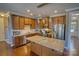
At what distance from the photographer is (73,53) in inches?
76.3

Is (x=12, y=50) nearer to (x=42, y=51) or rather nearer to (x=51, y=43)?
(x=42, y=51)

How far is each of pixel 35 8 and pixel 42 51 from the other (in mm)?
846

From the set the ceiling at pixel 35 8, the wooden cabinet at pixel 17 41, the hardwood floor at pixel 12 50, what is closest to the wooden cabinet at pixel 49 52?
the hardwood floor at pixel 12 50

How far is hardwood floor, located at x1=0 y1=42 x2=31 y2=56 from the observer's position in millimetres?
1963

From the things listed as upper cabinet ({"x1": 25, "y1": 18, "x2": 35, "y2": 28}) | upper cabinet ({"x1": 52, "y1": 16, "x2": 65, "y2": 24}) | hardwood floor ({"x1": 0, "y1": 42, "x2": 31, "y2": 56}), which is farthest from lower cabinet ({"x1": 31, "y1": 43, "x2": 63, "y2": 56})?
upper cabinet ({"x1": 52, "y1": 16, "x2": 65, "y2": 24})

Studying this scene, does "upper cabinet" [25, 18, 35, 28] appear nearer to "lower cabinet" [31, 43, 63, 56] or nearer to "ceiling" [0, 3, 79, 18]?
"ceiling" [0, 3, 79, 18]

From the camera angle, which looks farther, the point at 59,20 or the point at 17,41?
the point at 17,41

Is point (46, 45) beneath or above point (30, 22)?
beneath

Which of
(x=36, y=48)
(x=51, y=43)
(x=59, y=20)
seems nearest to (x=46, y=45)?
(x=51, y=43)

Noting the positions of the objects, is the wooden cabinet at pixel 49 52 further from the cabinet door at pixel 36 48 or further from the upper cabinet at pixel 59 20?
the upper cabinet at pixel 59 20

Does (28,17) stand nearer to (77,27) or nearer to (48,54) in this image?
(48,54)

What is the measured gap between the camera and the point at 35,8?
1.93 metres

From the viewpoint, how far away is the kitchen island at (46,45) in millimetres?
1918

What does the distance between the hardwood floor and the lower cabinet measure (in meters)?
0.12
